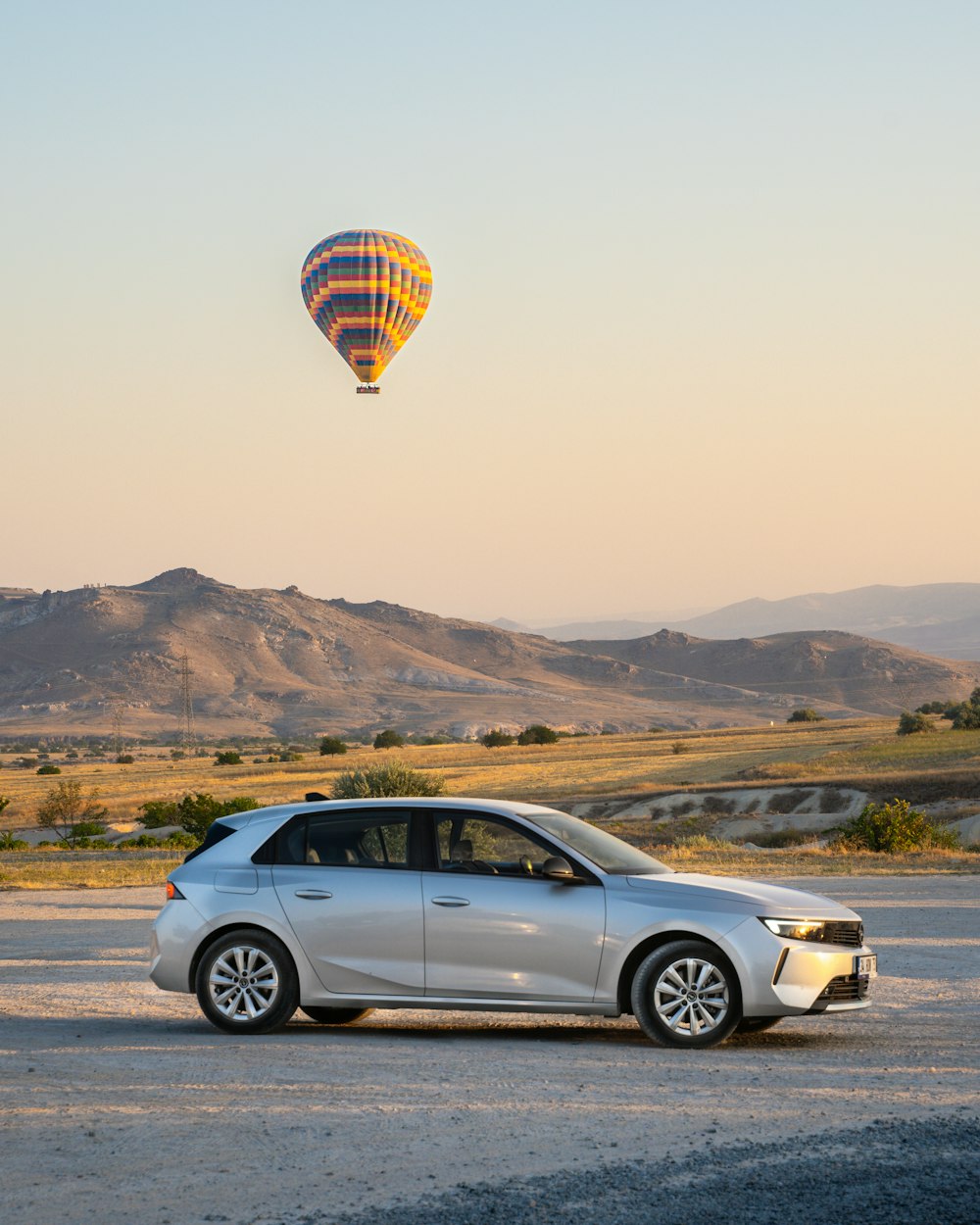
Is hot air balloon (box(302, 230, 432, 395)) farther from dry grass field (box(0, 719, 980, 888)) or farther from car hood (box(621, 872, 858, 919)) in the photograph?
car hood (box(621, 872, 858, 919))

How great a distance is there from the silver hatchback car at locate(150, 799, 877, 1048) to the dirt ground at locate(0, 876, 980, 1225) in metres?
0.34

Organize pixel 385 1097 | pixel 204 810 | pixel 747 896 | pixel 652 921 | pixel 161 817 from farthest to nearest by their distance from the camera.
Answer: pixel 161 817 < pixel 204 810 < pixel 747 896 < pixel 652 921 < pixel 385 1097

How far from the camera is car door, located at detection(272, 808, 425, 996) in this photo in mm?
10500

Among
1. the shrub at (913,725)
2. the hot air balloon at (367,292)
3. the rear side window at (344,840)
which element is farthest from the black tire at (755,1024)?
the shrub at (913,725)

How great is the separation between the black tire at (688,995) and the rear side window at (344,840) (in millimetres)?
1901

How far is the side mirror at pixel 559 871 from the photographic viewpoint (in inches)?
406

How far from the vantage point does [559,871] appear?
10.3 meters

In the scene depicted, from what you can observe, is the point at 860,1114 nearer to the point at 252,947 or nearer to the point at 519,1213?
the point at 519,1213

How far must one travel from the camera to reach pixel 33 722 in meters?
162

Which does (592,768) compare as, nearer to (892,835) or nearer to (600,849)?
(892,835)

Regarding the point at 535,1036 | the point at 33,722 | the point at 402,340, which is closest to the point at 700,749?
the point at 402,340

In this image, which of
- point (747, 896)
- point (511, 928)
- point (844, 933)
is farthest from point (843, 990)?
point (511, 928)

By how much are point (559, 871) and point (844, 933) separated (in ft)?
6.35

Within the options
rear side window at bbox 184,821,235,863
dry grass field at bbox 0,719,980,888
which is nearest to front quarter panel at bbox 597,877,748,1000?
rear side window at bbox 184,821,235,863
